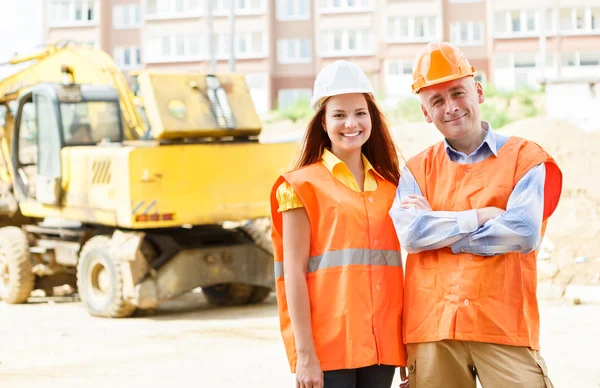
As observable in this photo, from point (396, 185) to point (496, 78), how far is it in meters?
47.7

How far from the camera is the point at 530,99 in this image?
1492 inches

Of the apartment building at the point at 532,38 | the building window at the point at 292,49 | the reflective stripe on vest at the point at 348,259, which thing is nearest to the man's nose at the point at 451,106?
the reflective stripe on vest at the point at 348,259

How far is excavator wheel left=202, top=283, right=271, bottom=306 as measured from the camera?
13.3m

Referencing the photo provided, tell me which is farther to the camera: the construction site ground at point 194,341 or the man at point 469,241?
the construction site ground at point 194,341

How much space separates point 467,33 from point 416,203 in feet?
164

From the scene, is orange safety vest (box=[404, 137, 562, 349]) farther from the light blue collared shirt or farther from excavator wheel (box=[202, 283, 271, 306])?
excavator wheel (box=[202, 283, 271, 306])

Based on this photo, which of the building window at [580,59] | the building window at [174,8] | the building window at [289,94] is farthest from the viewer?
the building window at [174,8]

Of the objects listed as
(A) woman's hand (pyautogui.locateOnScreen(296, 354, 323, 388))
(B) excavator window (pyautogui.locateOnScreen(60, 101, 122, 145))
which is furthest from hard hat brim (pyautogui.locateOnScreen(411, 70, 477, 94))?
(B) excavator window (pyautogui.locateOnScreen(60, 101, 122, 145))

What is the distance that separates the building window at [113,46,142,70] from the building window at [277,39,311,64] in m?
8.78

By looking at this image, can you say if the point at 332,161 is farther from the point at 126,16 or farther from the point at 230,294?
the point at 126,16

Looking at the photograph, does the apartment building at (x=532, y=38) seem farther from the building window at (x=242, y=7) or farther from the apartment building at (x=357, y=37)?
the building window at (x=242, y=7)

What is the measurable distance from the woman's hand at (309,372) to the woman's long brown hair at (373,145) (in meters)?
0.80

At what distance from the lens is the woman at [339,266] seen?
4.09m

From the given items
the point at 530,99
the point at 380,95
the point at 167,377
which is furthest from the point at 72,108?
the point at 380,95
